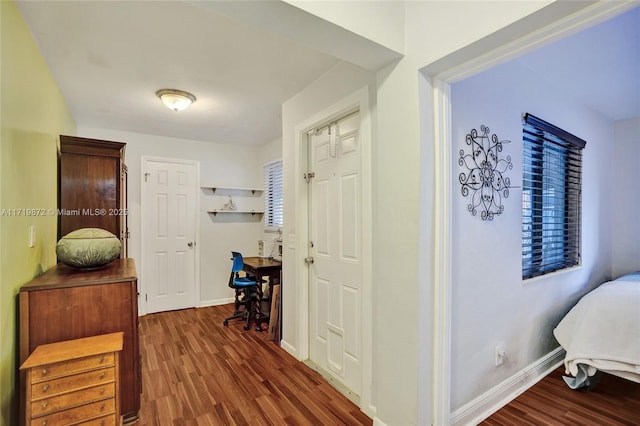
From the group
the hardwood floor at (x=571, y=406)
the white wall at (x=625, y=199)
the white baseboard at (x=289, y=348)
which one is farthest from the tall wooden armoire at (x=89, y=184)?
the white wall at (x=625, y=199)

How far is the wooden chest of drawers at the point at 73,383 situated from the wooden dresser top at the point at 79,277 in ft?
1.02

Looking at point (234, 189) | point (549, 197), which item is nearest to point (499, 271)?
point (549, 197)

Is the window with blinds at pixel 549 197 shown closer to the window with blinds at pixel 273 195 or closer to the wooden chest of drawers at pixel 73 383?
the wooden chest of drawers at pixel 73 383

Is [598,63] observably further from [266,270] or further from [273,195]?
[273,195]

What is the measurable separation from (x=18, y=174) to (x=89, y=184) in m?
1.01

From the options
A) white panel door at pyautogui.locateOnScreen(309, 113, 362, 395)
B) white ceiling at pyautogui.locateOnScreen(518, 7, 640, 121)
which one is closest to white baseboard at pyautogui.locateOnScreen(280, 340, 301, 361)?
white panel door at pyautogui.locateOnScreen(309, 113, 362, 395)

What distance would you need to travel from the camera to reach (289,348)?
2965 mm

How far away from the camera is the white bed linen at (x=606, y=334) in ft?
6.90

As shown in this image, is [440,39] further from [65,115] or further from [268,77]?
[65,115]

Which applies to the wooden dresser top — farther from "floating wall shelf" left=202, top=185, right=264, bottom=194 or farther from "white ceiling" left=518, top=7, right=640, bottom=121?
"white ceiling" left=518, top=7, right=640, bottom=121

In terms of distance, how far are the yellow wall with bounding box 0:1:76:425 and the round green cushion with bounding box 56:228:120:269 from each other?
17 centimetres

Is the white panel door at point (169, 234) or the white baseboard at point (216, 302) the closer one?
the white panel door at point (169, 234)

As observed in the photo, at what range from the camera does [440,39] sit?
1.47 metres

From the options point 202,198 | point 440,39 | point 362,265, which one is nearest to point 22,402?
point 362,265
